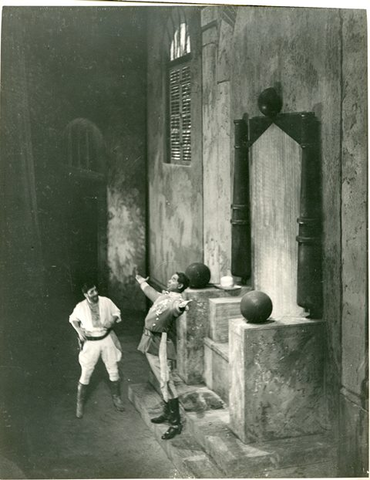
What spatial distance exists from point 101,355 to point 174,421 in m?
0.81

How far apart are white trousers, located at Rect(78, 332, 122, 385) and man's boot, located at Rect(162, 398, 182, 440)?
52 centimetres

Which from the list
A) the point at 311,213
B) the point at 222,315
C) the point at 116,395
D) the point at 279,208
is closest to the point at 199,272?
the point at 222,315

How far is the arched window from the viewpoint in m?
8.37

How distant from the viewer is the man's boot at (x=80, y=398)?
20.6ft

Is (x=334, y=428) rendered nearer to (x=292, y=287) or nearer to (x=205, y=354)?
(x=292, y=287)

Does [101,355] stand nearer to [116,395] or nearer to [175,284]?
[116,395]

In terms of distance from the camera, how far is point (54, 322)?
6.34 meters

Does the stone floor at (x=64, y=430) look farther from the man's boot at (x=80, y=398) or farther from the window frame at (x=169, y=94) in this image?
the window frame at (x=169, y=94)

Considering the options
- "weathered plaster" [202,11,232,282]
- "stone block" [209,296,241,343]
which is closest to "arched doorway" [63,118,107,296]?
"stone block" [209,296,241,343]

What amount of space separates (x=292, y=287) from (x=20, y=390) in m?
2.31

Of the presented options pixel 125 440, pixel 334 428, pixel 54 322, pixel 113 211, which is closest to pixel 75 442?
pixel 125 440

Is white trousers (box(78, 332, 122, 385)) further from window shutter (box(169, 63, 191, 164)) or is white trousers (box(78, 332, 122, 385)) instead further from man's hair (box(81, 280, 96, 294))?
window shutter (box(169, 63, 191, 164))

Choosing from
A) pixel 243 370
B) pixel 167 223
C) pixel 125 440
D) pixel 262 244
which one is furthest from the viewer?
pixel 167 223

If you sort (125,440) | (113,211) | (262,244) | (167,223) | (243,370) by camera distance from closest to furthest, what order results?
1. (243,370)
2. (125,440)
3. (262,244)
4. (113,211)
5. (167,223)
